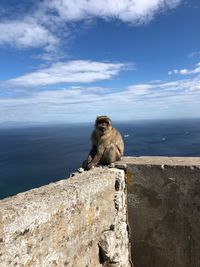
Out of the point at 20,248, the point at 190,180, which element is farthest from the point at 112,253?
the point at 20,248

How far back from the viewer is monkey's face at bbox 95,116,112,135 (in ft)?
21.1

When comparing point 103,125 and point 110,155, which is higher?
point 103,125

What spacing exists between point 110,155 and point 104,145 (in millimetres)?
400

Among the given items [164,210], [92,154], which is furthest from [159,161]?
[92,154]

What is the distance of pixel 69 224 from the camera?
12.7 feet

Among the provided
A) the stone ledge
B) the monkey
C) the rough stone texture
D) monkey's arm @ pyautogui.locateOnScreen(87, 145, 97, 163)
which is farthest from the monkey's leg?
the rough stone texture

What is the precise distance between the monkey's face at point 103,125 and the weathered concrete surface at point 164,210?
3.27ft

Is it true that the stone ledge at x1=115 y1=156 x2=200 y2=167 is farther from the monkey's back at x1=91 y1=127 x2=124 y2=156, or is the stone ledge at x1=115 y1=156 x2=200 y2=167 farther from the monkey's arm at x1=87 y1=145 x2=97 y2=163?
A: the monkey's arm at x1=87 y1=145 x2=97 y2=163

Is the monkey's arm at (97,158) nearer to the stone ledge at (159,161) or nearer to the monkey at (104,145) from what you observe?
the monkey at (104,145)

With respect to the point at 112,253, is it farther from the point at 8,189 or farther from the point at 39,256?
the point at 8,189

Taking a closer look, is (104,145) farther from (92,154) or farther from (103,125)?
(103,125)

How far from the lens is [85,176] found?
4621mm

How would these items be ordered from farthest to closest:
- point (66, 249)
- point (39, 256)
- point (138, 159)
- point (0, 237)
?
point (138, 159)
point (66, 249)
point (39, 256)
point (0, 237)

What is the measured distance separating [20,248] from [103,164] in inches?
114
